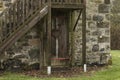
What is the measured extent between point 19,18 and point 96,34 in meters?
3.81

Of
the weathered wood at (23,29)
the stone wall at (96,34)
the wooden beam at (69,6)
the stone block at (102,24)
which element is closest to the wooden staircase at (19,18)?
the weathered wood at (23,29)

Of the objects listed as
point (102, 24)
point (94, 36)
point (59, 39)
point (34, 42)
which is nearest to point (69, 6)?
point (59, 39)

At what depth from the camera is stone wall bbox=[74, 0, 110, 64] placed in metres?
14.5

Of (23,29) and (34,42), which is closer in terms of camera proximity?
(23,29)

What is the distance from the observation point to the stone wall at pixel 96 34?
47.4ft

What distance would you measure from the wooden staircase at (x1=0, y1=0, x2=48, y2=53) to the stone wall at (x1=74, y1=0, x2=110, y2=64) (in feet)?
8.02

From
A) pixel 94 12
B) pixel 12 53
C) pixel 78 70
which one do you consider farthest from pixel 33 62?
pixel 94 12

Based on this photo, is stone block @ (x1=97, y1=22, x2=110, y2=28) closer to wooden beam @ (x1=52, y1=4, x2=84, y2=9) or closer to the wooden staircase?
wooden beam @ (x1=52, y1=4, x2=84, y2=9)

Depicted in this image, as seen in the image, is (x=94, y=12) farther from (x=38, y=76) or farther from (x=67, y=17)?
(x=38, y=76)

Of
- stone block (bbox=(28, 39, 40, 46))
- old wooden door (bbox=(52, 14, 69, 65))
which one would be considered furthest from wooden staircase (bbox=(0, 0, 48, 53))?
old wooden door (bbox=(52, 14, 69, 65))

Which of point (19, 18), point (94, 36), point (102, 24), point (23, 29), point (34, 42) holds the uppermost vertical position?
point (19, 18)

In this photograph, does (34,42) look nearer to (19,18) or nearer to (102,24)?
(19,18)

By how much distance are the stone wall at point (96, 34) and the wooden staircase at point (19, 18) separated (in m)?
2.44

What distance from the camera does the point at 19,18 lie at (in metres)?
12.5
